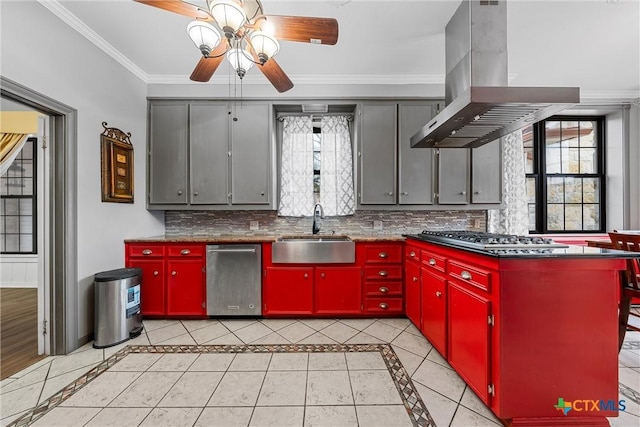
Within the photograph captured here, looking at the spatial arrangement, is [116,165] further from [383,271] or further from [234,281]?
[383,271]

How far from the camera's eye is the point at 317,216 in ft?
11.1

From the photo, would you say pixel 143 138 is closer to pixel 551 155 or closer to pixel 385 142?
pixel 385 142

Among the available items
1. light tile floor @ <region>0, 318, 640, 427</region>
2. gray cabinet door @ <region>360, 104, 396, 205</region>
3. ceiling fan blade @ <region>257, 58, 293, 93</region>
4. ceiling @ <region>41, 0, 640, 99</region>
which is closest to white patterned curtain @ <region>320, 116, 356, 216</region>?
gray cabinet door @ <region>360, 104, 396, 205</region>

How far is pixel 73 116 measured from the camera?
2.24 meters

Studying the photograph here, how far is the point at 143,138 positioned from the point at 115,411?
280 cm

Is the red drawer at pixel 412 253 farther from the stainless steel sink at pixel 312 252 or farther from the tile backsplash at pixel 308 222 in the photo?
the tile backsplash at pixel 308 222

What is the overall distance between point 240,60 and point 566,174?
15.6 feet

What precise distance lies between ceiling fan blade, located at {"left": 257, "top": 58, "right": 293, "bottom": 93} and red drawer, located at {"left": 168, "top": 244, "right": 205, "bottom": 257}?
6.14 ft

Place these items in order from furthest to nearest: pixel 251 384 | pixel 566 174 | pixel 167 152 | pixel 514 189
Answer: pixel 566 174, pixel 514 189, pixel 167 152, pixel 251 384

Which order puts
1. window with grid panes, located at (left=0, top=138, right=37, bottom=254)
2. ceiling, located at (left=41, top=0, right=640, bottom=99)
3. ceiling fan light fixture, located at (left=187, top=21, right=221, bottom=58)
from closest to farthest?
ceiling fan light fixture, located at (left=187, top=21, right=221, bottom=58), ceiling, located at (left=41, top=0, right=640, bottom=99), window with grid panes, located at (left=0, top=138, right=37, bottom=254)

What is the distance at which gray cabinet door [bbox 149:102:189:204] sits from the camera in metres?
3.14

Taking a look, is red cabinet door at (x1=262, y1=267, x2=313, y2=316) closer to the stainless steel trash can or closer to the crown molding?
the stainless steel trash can

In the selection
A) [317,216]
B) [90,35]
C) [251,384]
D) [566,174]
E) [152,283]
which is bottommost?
[251,384]

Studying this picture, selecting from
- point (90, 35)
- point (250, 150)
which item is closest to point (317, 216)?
point (250, 150)
